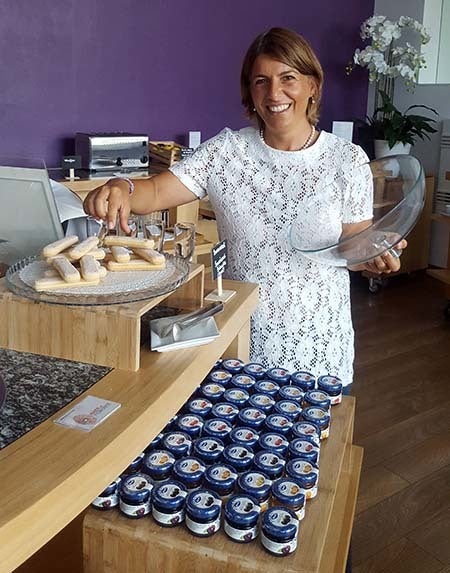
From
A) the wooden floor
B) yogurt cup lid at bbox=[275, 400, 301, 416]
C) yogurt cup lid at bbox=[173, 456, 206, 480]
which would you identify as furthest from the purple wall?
yogurt cup lid at bbox=[173, 456, 206, 480]

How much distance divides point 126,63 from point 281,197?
8.49 feet

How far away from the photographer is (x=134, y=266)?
123cm

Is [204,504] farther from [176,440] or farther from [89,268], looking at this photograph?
[89,268]

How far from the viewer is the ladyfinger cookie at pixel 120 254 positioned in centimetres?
122

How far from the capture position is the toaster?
3438mm

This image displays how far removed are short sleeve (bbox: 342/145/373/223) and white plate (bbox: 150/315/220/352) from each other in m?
0.54

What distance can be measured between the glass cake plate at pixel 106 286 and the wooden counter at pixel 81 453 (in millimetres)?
120

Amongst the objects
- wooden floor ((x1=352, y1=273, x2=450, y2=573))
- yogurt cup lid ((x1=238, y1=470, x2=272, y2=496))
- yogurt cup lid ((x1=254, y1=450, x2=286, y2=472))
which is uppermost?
yogurt cup lid ((x1=254, y1=450, x2=286, y2=472))

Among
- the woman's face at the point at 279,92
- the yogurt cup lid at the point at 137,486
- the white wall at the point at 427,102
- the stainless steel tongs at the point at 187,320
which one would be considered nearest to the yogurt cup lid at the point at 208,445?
the yogurt cup lid at the point at 137,486

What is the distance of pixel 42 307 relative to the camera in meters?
1.10

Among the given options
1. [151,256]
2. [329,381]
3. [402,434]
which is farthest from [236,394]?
[402,434]

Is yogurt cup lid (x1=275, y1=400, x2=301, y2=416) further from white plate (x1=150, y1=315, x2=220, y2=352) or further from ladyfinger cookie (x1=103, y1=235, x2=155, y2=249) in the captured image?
ladyfinger cookie (x1=103, y1=235, x2=155, y2=249)

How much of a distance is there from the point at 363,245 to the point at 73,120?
263 centimetres

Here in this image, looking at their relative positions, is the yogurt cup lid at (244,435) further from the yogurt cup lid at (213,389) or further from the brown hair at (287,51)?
the brown hair at (287,51)
